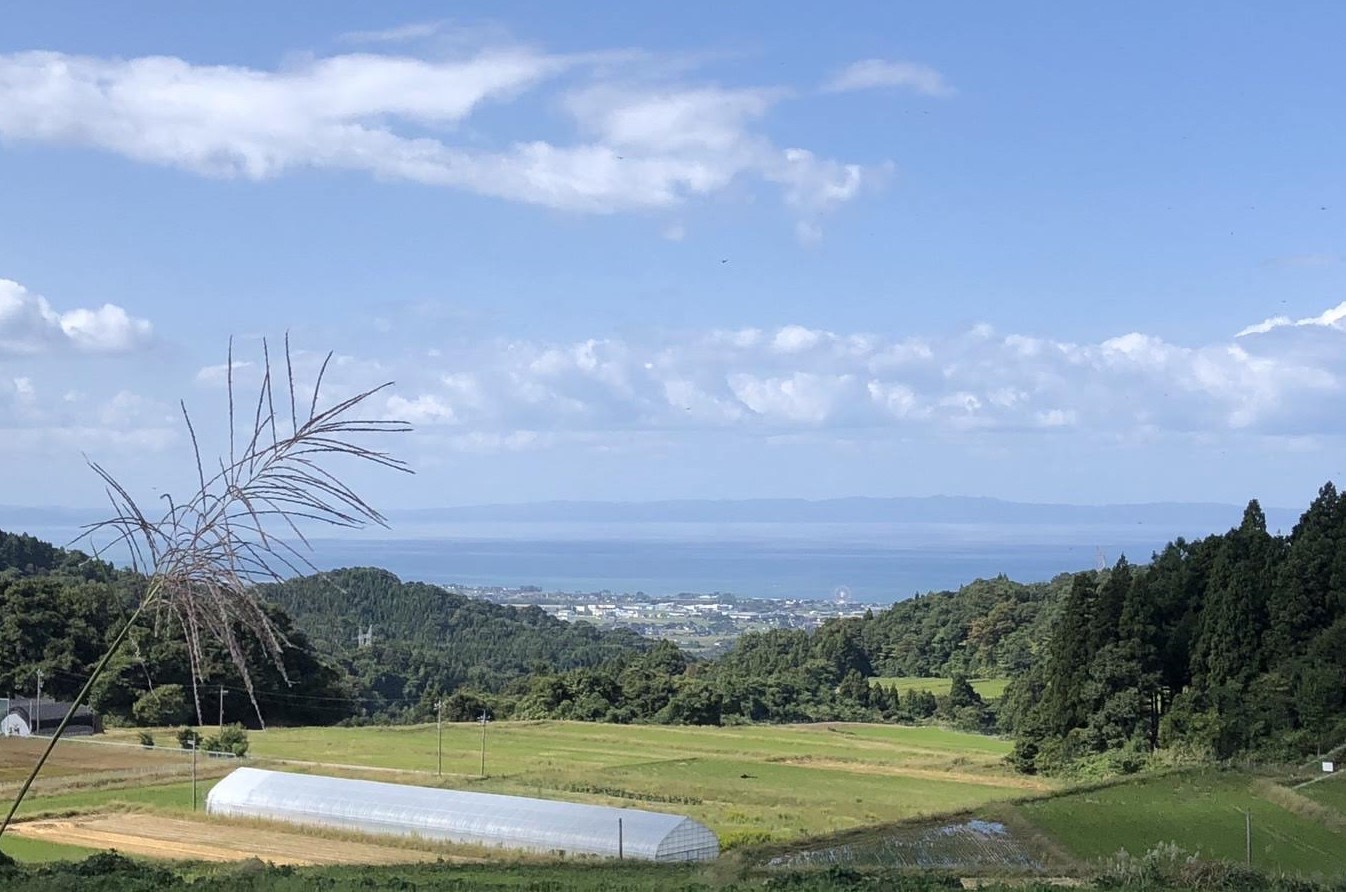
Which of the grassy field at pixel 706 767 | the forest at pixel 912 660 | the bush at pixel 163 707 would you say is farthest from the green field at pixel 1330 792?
the bush at pixel 163 707

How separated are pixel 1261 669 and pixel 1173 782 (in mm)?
7962

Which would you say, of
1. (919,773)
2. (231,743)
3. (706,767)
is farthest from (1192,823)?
(231,743)

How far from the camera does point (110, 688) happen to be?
4362cm

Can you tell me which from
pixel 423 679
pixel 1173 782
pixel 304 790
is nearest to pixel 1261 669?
pixel 1173 782

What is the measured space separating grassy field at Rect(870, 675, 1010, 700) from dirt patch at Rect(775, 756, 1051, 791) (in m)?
16.9

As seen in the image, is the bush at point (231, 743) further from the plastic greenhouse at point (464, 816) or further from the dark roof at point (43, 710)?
the plastic greenhouse at point (464, 816)

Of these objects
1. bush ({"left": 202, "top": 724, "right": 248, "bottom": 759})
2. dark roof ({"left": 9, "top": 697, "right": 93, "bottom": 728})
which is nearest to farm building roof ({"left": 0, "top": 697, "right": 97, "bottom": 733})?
dark roof ({"left": 9, "top": 697, "right": 93, "bottom": 728})

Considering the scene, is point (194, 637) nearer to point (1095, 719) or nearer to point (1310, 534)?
point (1095, 719)

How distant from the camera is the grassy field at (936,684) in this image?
52062 millimetres

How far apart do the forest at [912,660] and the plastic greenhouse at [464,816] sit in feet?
13.3

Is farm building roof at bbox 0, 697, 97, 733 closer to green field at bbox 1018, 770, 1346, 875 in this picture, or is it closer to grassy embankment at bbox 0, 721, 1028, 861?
grassy embankment at bbox 0, 721, 1028, 861

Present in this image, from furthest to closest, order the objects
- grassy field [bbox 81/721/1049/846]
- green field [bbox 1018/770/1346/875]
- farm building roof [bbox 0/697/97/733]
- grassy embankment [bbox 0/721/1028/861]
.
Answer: farm building roof [bbox 0/697/97/733] → grassy field [bbox 81/721/1049/846] → grassy embankment [bbox 0/721/1028/861] → green field [bbox 1018/770/1346/875]

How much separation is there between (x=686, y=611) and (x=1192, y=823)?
13349 cm

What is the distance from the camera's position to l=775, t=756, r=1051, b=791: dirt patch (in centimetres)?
3073
